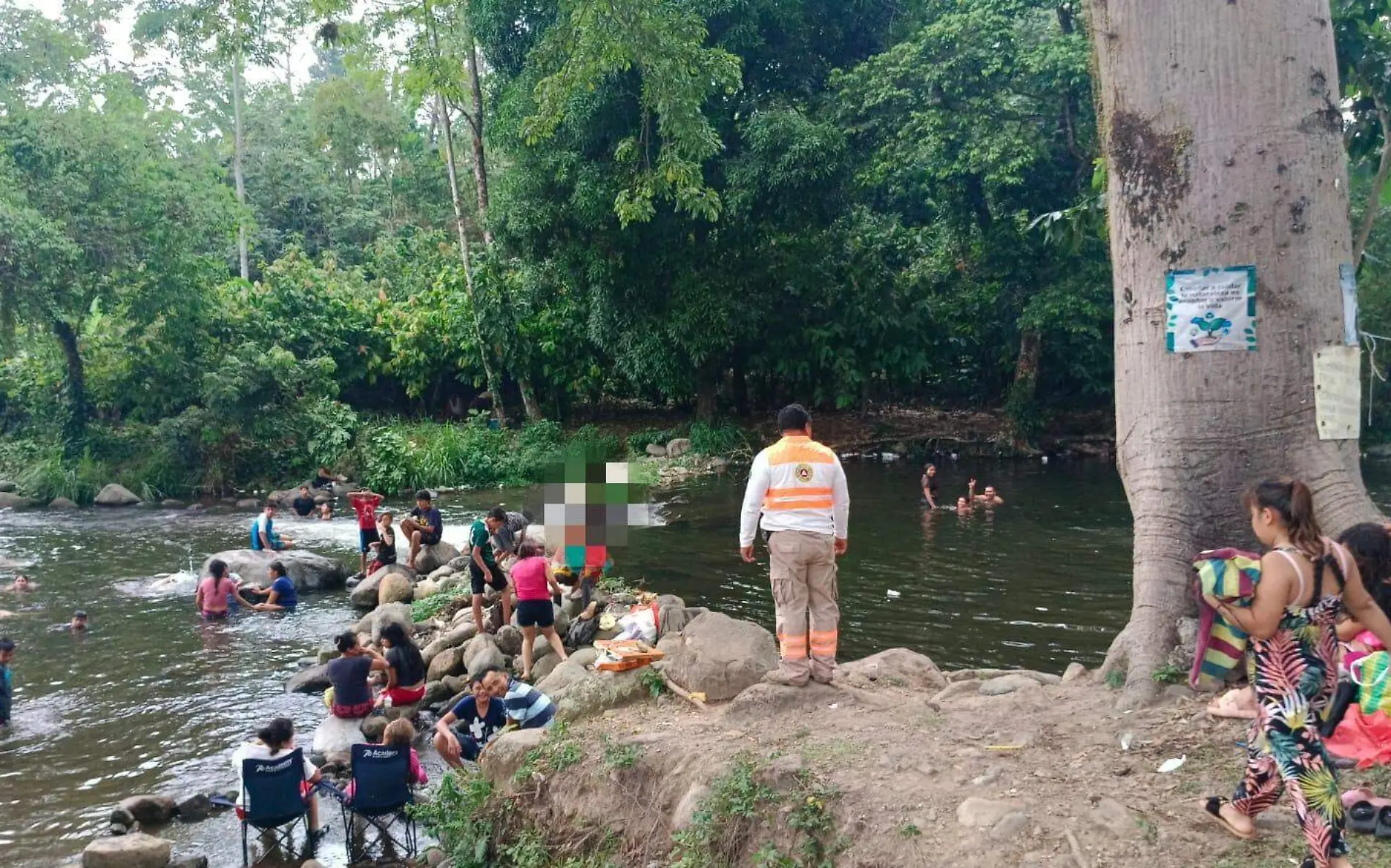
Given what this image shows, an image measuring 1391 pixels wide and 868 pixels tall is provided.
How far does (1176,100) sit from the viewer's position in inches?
223

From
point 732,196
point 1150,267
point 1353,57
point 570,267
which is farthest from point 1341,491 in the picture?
point 570,267

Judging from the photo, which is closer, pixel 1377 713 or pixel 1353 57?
pixel 1377 713

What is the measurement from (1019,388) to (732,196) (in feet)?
29.6

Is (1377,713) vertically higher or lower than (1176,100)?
lower

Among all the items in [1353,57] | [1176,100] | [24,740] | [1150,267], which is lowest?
[24,740]

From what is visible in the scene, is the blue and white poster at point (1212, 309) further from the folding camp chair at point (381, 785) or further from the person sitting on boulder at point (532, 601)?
the person sitting on boulder at point (532, 601)

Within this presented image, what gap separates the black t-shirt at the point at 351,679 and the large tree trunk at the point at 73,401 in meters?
20.0

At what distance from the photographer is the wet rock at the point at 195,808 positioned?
7738 mm

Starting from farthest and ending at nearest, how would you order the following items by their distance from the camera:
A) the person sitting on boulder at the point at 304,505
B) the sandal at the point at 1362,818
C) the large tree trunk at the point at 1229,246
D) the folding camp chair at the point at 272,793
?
1. the person sitting on boulder at the point at 304,505
2. the folding camp chair at the point at 272,793
3. the large tree trunk at the point at 1229,246
4. the sandal at the point at 1362,818

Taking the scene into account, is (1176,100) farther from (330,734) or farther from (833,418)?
(833,418)

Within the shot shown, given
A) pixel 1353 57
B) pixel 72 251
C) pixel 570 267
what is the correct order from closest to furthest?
pixel 1353 57 < pixel 72 251 < pixel 570 267

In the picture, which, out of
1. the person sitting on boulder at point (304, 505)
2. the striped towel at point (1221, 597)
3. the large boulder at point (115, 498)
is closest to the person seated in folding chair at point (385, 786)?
the striped towel at point (1221, 597)

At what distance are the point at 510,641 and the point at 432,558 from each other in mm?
5058

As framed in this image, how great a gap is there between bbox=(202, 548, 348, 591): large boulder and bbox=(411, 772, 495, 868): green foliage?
30.4 ft
